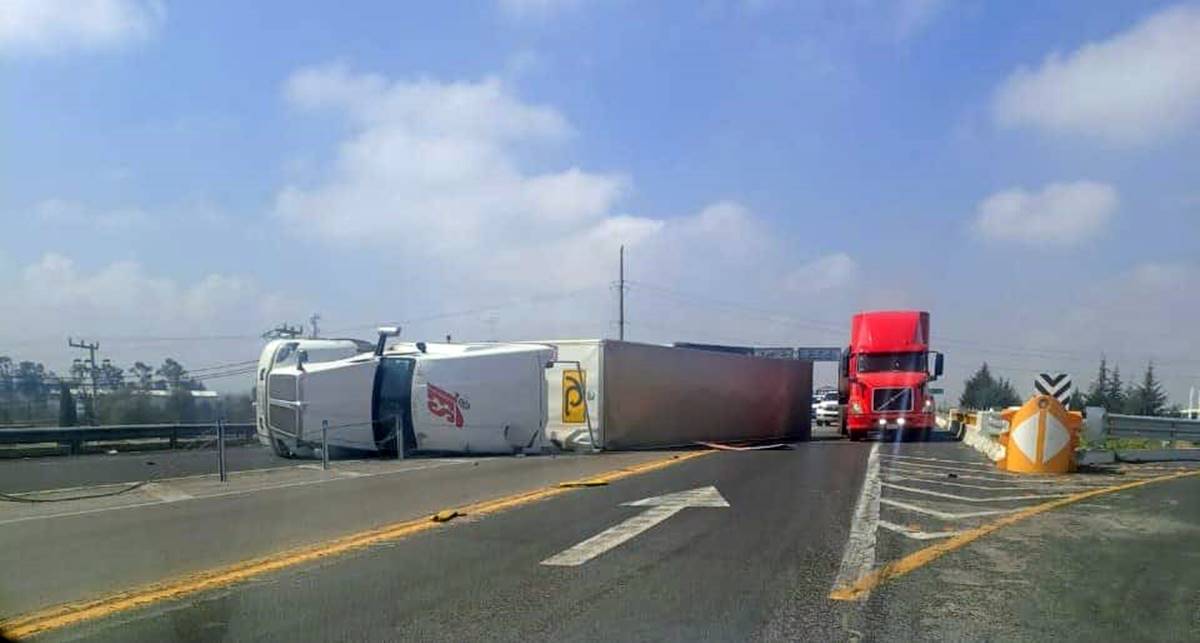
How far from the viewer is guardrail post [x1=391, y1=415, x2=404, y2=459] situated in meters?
21.0

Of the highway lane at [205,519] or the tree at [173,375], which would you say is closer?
the highway lane at [205,519]

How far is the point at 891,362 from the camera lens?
1172 inches

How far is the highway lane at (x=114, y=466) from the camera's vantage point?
16828 millimetres

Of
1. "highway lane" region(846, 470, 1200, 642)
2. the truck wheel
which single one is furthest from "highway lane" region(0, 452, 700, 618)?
"highway lane" region(846, 470, 1200, 642)

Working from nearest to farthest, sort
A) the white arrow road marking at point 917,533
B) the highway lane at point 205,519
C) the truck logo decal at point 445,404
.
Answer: the highway lane at point 205,519, the white arrow road marking at point 917,533, the truck logo decal at point 445,404

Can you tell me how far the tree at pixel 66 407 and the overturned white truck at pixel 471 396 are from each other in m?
3.90

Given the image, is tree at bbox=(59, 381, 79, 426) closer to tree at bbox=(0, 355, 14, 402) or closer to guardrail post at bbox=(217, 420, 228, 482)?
tree at bbox=(0, 355, 14, 402)

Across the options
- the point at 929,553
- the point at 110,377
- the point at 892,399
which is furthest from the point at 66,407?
the point at 892,399

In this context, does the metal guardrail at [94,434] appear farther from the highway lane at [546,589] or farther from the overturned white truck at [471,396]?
the highway lane at [546,589]

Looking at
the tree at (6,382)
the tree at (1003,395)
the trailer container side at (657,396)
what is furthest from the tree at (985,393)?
the tree at (6,382)

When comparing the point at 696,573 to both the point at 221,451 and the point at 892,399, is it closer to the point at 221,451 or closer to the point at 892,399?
the point at 221,451

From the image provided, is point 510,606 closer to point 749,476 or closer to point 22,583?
point 22,583

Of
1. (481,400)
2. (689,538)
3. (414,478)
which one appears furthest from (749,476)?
(481,400)

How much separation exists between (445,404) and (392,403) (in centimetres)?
121
